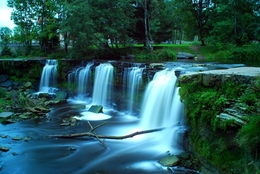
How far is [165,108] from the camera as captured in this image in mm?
10617

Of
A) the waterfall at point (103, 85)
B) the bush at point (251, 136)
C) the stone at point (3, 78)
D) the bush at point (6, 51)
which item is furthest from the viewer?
the bush at point (6, 51)

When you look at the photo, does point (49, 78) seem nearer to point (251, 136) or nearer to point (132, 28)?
point (132, 28)

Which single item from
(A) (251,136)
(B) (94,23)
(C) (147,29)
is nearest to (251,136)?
(A) (251,136)

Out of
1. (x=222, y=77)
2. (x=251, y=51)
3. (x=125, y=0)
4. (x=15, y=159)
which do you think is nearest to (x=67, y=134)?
(x=15, y=159)

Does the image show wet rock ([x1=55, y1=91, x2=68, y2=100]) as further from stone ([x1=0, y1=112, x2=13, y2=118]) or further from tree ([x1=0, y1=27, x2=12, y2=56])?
tree ([x1=0, y1=27, x2=12, y2=56])

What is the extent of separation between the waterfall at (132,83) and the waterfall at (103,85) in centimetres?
150

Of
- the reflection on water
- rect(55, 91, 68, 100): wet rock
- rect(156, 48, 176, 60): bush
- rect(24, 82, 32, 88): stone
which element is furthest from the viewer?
rect(156, 48, 176, 60): bush

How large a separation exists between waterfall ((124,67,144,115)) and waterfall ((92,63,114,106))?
1.50 metres

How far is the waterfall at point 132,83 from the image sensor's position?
1442cm

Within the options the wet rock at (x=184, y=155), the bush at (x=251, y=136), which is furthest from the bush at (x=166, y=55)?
the bush at (x=251, y=136)

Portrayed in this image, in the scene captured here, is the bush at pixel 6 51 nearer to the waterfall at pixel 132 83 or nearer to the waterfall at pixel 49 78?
the waterfall at pixel 49 78

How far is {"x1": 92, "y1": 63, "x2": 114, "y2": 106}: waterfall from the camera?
16406 millimetres

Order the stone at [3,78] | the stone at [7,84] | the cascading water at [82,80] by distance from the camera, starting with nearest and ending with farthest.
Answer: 1. the cascading water at [82,80]
2. the stone at [7,84]
3. the stone at [3,78]

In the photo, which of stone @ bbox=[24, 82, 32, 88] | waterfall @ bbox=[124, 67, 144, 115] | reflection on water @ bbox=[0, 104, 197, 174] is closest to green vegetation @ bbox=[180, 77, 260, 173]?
reflection on water @ bbox=[0, 104, 197, 174]
